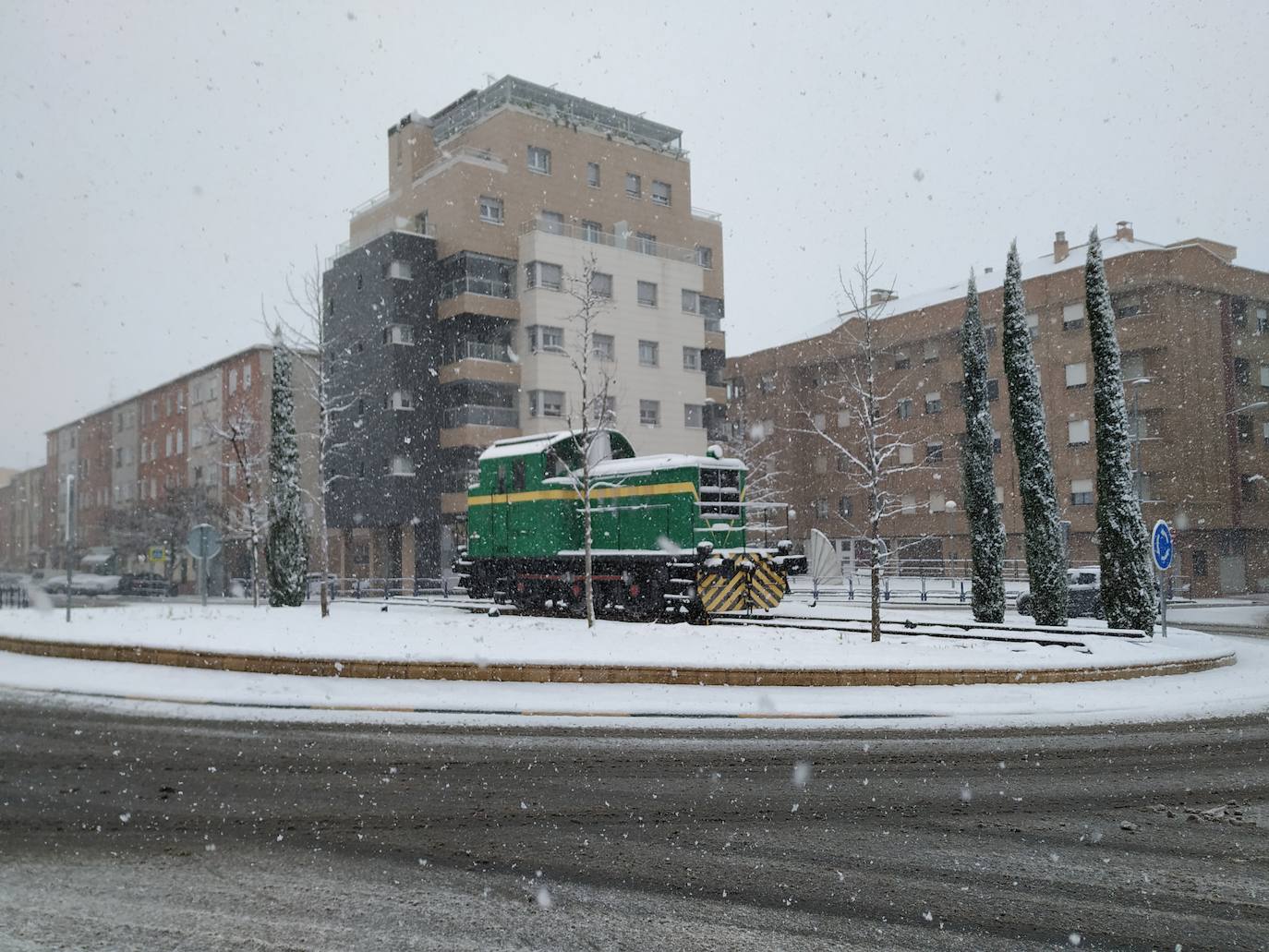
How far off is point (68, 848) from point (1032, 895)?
510 centimetres

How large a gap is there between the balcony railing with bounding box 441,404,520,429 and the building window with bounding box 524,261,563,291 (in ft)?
18.4

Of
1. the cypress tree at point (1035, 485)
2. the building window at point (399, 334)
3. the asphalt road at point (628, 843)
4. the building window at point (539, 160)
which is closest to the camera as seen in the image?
the asphalt road at point (628, 843)

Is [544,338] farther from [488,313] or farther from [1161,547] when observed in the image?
[1161,547]

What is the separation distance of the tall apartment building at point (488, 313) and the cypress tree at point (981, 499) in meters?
22.5

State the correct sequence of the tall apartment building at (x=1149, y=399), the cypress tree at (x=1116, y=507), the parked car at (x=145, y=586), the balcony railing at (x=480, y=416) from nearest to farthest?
the cypress tree at (x=1116, y=507)
the balcony railing at (x=480, y=416)
the tall apartment building at (x=1149, y=399)
the parked car at (x=145, y=586)

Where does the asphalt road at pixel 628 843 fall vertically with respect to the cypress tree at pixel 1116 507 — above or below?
below

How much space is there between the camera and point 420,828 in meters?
5.86

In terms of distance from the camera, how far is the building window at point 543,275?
143ft

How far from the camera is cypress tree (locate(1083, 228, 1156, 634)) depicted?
18.3 meters

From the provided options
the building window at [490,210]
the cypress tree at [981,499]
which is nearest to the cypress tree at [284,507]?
the cypress tree at [981,499]

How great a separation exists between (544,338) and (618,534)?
23512mm

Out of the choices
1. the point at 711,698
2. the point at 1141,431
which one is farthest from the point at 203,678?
the point at 1141,431

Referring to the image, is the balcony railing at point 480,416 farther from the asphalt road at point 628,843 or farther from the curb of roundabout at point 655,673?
the asphalt road at point 628,843

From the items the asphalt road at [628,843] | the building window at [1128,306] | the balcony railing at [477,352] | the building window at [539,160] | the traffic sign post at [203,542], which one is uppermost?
the building window at [539,160]
